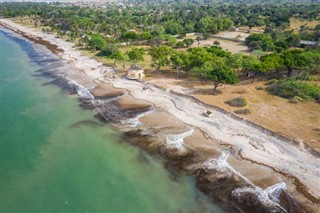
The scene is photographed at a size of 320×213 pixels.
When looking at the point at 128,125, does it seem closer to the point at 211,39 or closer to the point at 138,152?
the point at 138,152

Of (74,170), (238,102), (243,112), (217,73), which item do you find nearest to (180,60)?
(217,73)

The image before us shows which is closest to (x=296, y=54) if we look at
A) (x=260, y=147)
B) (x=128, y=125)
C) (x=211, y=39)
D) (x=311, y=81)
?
(x=311, y=81)

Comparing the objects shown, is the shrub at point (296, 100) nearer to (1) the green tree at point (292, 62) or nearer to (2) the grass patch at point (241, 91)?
(2) the grass patch at point (241, 91)

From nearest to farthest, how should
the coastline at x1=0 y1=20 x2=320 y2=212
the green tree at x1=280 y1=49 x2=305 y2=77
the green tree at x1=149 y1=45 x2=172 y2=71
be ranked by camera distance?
the coastline at x1=0 y1=20 x2=320 y2=212, the green tree at x1=280 y1=49 x2=305 y2=77, the green tree at x1=149 y1=45 x2=172 y2=71

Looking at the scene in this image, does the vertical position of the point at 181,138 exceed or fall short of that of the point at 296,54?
it falls short

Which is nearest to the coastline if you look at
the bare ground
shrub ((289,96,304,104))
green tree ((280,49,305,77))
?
the bare ground

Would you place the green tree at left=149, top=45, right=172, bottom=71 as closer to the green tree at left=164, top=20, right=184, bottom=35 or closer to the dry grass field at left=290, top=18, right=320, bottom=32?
the green tree at left=164, top=20, right=184, bottom=35
